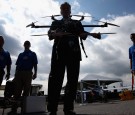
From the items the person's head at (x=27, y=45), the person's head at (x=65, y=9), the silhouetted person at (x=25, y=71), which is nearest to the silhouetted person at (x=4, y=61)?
the silhouetted person at (x=25, y=71)

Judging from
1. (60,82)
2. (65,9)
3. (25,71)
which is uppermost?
(65,9)

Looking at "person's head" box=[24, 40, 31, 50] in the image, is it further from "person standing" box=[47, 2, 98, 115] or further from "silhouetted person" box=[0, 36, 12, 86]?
"person standing" box=[47, 2, 98, 115]

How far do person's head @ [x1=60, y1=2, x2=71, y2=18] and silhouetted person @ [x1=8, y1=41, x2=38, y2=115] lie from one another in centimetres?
322

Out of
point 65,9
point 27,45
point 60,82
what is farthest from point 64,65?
point 27,45

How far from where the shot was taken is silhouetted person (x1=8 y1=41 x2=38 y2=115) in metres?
6.92

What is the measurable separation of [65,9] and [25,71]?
3317 millimetres

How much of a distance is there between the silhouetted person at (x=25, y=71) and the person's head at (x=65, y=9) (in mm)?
3219

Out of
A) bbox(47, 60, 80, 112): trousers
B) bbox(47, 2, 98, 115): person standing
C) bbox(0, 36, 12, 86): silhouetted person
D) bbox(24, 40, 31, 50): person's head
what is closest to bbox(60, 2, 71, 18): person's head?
bbox(47, 2, 98, 115): person standing

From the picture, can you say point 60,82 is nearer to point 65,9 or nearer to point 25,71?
point 65,9

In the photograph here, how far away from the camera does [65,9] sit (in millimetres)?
4035

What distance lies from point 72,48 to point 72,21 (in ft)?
1.50

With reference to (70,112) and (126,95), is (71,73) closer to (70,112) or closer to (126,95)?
(70,112)

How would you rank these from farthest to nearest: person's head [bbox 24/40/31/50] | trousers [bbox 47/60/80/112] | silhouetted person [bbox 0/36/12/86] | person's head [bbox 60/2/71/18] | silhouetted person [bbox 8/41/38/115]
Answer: person's head [bbox 24/40/31/50] → silhouetted person [bbox 8/41/38/115] → silhouetted person [bbox 0/36/12/86] → person's head [bbox 60/2/71/18] → trousers [bbox 47/60/80/112]

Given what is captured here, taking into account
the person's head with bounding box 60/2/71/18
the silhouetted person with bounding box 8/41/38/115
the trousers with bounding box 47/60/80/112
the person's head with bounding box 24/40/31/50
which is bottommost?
the trousers with bounding box 47/60/80/112
